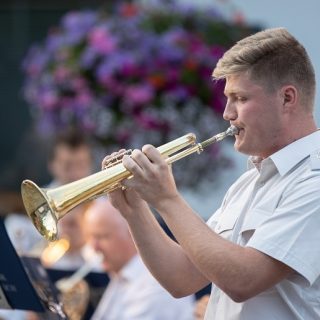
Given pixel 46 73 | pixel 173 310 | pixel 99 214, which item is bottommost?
pixel 173 310

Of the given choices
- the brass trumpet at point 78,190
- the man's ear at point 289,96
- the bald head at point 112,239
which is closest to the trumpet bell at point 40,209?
the brass trumpet at point 78,190

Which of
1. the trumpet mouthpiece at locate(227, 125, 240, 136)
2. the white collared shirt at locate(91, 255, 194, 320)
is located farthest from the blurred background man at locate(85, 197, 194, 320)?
the trumpet mouthpiece at locate(227, 125, 240, 136)

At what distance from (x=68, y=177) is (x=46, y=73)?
77cm

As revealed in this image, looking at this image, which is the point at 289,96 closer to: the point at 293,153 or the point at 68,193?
the point at 293,153

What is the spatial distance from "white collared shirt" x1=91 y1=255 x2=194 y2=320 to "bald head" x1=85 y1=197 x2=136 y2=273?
0.06 meters

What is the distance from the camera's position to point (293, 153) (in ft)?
11.4

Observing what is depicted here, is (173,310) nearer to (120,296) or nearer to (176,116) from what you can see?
(120,296)

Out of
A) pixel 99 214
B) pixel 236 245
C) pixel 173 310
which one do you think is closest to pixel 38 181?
pixel 99 214

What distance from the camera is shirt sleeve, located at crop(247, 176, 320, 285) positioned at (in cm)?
333

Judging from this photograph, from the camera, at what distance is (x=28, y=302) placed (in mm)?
4262

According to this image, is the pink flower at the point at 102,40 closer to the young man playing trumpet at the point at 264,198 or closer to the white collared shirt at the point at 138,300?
the white collared shirt at the point at 138,300

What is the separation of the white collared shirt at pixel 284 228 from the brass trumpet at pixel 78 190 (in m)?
0.18

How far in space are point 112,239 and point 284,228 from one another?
282 cm

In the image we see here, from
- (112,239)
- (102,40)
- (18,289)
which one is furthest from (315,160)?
(102,40)
